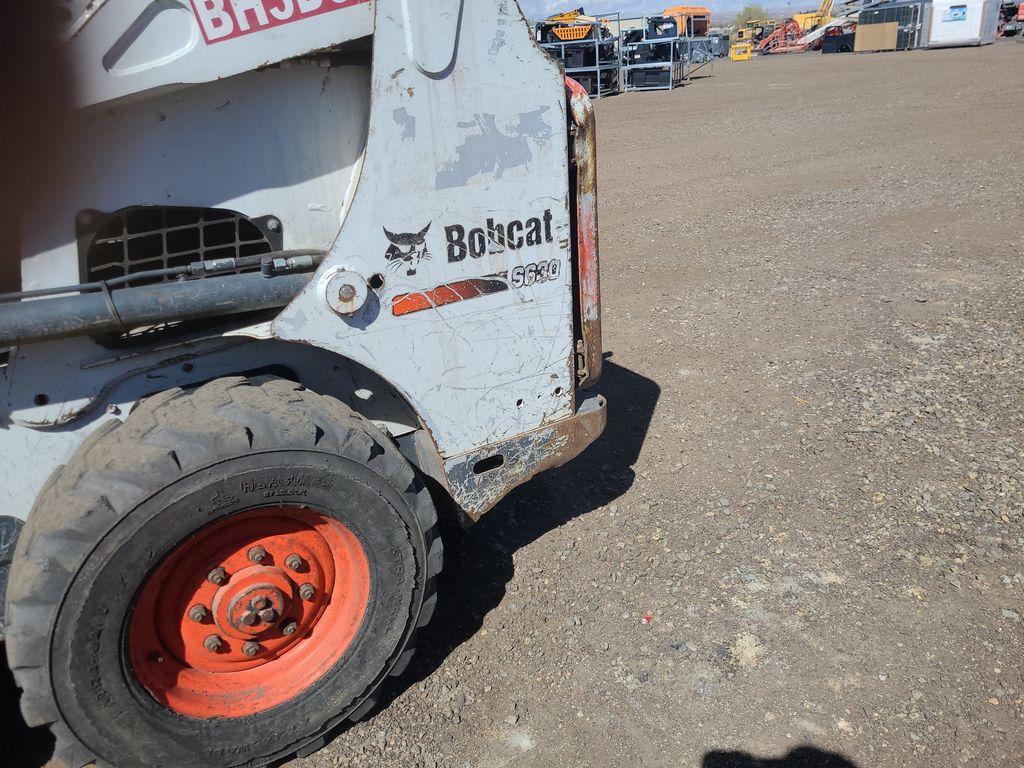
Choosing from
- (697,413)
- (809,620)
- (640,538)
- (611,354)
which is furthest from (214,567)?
(611,354)

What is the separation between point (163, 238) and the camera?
262 cm

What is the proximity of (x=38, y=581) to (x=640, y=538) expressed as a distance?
2503mm

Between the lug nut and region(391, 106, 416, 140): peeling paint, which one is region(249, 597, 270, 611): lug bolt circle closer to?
the lug nut

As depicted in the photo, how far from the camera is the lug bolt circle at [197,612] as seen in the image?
254 centimetres

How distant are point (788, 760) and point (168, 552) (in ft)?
6.93

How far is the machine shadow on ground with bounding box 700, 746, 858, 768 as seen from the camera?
2668mm

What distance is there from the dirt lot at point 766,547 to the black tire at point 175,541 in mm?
411

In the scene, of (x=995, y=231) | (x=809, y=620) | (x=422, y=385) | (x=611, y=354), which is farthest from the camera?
(x=995, y=231)

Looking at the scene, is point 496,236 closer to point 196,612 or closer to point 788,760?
point 196,612

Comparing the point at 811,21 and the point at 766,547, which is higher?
the point at 766,547

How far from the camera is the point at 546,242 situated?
298 centimetres

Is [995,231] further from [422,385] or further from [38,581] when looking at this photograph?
[38,581]

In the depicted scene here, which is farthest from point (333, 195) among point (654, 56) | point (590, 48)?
point (654, 56)

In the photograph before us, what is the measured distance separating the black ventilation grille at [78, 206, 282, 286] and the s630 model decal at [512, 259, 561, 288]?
2.78 ft
